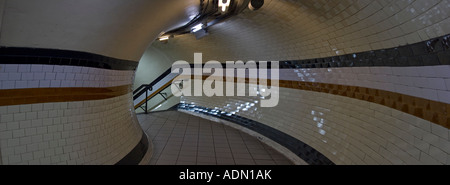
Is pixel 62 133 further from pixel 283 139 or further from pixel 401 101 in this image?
pixel 283 139

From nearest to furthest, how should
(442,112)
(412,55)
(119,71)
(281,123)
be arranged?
1. (442,112)
2. (412,55)
3. (119,71)
4. (281,123)

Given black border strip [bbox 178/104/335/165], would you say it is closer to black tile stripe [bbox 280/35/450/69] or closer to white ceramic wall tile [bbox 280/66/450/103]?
white ceramic wall tile [bbox 280/66/450/103]

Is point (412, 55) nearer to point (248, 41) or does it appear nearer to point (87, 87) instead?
point (87, 87)

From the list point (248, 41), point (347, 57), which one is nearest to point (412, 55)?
point (347, 57)

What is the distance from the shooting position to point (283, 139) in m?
4.56

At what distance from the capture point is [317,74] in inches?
150

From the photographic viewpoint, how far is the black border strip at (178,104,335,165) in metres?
3.65

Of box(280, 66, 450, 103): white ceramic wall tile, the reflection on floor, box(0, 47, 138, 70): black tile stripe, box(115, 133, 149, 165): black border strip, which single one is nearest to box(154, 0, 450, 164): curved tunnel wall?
box(280, 66, 450, 103): white ceramic wall tile

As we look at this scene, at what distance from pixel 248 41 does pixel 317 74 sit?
2011mm

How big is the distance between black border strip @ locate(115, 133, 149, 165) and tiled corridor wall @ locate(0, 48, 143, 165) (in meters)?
0.10

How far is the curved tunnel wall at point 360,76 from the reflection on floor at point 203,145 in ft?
1.97

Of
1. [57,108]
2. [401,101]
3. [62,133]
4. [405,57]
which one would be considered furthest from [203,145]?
[405,57]

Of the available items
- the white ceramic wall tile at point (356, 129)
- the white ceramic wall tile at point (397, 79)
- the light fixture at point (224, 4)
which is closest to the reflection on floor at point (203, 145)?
the white ceramic wall tile at point (356, 129)

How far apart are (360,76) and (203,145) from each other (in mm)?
2767
